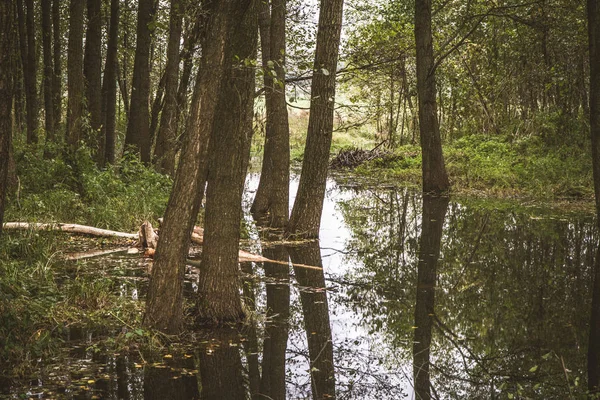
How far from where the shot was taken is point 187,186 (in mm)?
6129

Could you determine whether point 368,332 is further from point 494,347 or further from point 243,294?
point 243,294

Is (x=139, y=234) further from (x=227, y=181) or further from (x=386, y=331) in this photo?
(x=386, y=331)

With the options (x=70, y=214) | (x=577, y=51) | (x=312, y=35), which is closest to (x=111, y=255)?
(x=70, y=214)

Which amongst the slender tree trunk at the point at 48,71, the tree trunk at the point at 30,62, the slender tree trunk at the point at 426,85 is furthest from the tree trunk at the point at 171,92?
the slender tree trunk at the point at 426,85

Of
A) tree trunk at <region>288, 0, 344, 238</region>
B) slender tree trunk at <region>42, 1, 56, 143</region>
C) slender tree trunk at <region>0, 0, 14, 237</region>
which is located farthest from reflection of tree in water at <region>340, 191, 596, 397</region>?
slender tree trunk at <region>42, 1, 56, 143</region>

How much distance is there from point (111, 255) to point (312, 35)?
Answer: 10.9 m

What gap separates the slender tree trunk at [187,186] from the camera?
606cm

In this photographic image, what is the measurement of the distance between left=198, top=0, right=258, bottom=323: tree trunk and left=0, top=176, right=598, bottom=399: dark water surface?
0.43m

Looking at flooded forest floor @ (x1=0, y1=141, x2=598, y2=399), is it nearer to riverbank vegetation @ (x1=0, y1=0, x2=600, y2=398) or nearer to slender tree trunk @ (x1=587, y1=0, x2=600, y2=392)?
riverbank vegetation @ (x1=0, y1=0, x2=600, y2=398)

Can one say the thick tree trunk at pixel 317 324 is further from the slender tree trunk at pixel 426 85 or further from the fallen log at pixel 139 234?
the slender tree trunk at pixel 426 85

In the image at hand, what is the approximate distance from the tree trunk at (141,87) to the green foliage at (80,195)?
9.14 ft

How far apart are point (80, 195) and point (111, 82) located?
6.90 meters

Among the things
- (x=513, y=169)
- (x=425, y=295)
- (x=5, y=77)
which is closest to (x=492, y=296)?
(x=425, y=295)

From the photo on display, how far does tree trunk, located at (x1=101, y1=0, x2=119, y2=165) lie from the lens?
1841 centimetres
